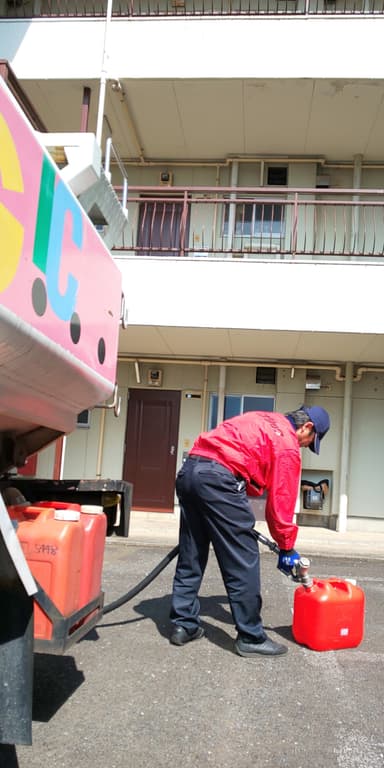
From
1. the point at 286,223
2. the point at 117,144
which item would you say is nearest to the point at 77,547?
the point at 286,223

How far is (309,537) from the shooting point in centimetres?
907

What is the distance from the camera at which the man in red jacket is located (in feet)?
11.7

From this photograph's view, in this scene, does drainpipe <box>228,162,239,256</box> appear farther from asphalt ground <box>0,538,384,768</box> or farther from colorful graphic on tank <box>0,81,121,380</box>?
colorful graphic on tank <box>0,81,121,380</box>

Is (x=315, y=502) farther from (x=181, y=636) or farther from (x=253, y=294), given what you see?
(x=181, y=636)

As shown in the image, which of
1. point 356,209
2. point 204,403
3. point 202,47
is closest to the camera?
point 202,47

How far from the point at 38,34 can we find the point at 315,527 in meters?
9.62

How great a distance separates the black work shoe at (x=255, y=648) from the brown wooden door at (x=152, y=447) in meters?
6.92

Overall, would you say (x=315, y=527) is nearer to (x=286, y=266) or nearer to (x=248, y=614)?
(x=286, y=266)

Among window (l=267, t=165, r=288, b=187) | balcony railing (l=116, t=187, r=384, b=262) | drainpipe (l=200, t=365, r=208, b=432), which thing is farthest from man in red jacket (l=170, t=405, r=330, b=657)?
window (l=267, t=165, r=288, b=187)

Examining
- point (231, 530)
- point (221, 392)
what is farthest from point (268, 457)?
point (221, 392)

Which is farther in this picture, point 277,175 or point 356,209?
point 277,175

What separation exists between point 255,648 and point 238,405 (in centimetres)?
721

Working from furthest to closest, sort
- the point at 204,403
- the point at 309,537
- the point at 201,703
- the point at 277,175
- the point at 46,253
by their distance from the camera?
the point at 277,175 → the point at 204,403 → the point at 309,537 → the point at 201,703 → the point at 46,253

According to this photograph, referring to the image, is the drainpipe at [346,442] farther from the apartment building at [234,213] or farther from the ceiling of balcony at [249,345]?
the ceiling of balcony at [249,345]
